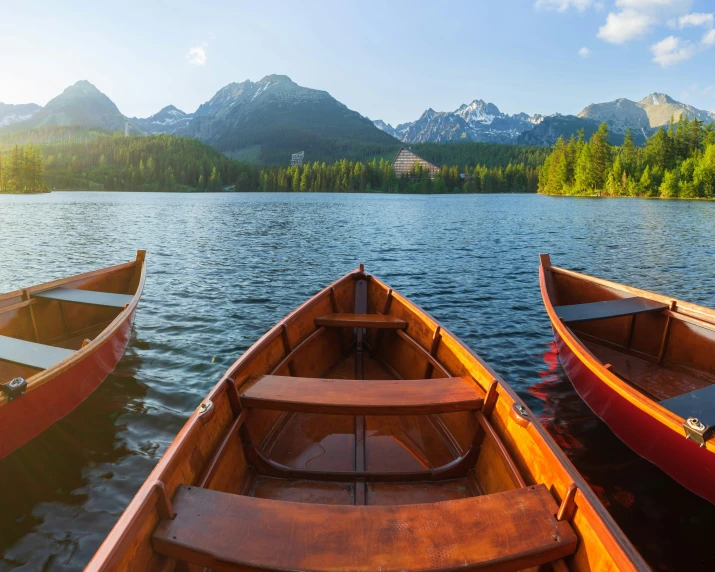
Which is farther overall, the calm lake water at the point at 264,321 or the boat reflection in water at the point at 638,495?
the calm lake water at the point at 264,321

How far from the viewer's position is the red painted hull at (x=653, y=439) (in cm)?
533

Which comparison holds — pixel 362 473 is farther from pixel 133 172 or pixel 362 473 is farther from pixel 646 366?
pixel 133 172

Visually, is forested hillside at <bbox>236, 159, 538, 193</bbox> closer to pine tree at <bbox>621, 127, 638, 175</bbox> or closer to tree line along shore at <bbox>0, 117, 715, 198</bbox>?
tree line along shore at <bbox>0, 117, 715, 198</bbox>

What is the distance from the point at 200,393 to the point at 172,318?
6278 mm

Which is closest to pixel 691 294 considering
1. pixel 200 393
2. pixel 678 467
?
pixel 678 467

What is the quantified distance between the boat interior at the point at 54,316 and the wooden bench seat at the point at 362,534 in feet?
19.0

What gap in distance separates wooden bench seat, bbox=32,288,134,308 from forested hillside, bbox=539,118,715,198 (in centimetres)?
12287

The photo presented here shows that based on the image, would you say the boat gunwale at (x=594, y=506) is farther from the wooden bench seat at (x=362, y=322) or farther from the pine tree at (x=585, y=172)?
the pine tree at (x=585, y=172)

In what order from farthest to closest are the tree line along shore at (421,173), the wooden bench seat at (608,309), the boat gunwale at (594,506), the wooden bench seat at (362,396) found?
the tree line along shore at (421,173), the wooden bench seat at (608,309), the wooden bench seat at (362,396), the boat gunwale at (594,506)

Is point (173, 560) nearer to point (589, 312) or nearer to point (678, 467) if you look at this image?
point (678, 467)

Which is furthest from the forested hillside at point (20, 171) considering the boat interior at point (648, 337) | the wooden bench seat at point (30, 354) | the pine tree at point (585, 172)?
the pine tree at point (585, 172)

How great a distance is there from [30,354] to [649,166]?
14208cm

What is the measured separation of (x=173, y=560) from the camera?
3.56 meters

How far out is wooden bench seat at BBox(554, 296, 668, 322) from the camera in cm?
945
